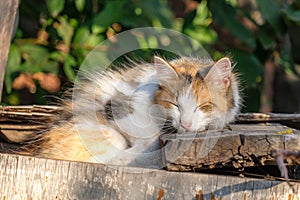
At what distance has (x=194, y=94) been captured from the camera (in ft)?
8.51

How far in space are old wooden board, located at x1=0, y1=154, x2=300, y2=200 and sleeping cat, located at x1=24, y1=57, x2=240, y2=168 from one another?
17cm

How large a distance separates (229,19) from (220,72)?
1653mm

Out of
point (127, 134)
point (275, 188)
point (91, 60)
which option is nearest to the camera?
point (275, 188)

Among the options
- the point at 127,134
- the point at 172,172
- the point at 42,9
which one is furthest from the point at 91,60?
the point at 172,172

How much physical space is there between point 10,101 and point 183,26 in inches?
46.6

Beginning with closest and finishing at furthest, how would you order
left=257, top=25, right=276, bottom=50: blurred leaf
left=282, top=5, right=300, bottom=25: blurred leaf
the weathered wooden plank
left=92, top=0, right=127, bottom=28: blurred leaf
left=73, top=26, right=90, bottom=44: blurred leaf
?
1. the weathered wooden plank
2. left=92, top=0, right=127, bottom=28: blurred leaf
3. left=282, top=5, right=300, bottom=25: blurred leaf
4. left=73, top=26, right=90, bottom=44: blurred leaf
5. left=257, top=25, right=276, bottom=50: blurred leaf

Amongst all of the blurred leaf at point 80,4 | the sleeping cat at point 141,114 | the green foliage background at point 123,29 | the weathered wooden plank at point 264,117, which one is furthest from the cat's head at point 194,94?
the blurred leaf at point 80,4

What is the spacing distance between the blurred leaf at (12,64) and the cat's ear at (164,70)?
5.23ft

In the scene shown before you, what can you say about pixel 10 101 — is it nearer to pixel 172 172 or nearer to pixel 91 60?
pixel 91 60

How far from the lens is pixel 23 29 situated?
4645 millimetres

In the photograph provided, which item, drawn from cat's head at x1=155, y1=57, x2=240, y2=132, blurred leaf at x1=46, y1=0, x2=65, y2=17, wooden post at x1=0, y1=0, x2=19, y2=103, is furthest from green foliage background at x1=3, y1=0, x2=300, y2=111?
cat's head at x1=155, y1=57, x2=240, y2=132

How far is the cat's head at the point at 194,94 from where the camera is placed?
2.57 meters

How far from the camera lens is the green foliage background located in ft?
13.3

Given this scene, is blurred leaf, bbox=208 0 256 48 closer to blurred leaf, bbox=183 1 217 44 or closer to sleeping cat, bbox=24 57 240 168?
blurred leaf, bbox=183 1 217 44
